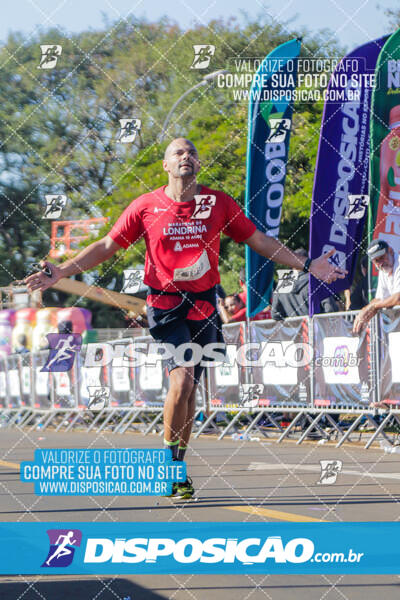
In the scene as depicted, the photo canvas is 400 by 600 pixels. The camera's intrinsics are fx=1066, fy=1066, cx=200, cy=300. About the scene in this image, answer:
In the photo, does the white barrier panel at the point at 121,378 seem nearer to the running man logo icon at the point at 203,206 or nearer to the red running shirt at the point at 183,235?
the red running shirt at the point at 183,235

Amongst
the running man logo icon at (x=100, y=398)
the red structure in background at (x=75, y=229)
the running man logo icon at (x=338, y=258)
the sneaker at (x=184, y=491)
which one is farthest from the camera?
the red structure in background at (x=75, y=229)

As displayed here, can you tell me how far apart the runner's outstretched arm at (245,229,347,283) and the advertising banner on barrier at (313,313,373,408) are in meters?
4.87

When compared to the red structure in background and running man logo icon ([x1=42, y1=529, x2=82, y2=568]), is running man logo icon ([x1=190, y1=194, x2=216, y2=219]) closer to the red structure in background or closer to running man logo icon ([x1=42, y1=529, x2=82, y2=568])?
running man logo icon ([x1=42, y1=529, x2=82, y2=568])

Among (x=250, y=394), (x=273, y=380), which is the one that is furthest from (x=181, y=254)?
(x=250, y=394)

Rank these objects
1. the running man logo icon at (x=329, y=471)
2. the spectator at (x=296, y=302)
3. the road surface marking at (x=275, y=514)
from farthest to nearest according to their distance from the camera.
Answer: the spectator at (x=296, y=302), the running man logo icon at (x=329, y=471), the road surface marking at (x=275, y=514)

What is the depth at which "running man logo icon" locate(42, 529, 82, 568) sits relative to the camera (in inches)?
149

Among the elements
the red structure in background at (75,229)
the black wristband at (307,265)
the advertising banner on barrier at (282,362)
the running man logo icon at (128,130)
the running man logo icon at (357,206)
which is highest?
the running man logo icon at (128,130)

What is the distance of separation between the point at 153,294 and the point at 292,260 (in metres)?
0.90

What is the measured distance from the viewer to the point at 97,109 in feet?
56.5

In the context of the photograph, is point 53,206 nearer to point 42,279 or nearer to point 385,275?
point 42,279

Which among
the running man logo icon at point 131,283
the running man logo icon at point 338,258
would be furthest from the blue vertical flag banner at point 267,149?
the running man logo icon at point 131,283

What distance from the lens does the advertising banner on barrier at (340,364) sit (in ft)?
36.5

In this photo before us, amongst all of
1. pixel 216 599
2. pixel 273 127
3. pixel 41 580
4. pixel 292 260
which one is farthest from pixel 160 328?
pixel 273 127

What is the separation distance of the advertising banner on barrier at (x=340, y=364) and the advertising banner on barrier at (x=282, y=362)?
0.76 ft
